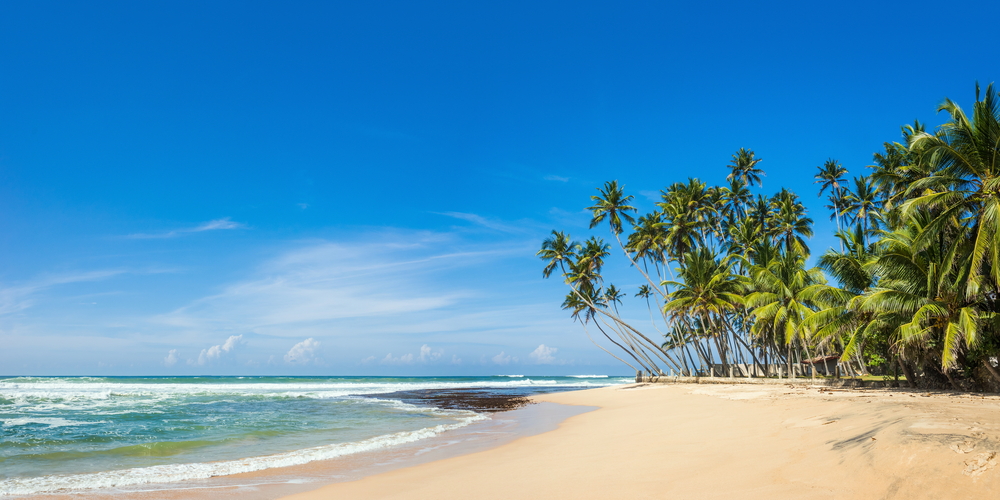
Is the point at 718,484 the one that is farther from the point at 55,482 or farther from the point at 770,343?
the point at 770,343

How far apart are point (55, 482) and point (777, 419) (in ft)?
44.0

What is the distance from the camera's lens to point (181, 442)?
42.2ft

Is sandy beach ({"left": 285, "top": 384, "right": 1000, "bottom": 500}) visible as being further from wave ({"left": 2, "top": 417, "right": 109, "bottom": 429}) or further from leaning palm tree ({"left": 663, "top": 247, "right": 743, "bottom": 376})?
leaning palm tree ({"left": 663, "top": 247, "right": 743, "bottom": 376})

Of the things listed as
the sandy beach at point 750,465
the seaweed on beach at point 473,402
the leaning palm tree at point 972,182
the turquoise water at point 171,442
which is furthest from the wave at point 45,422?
the leaning palm tree at point 972,182

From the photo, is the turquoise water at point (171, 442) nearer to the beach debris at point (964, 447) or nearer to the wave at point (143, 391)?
the beach debris at point (964, 447)

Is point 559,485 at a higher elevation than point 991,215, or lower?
lower

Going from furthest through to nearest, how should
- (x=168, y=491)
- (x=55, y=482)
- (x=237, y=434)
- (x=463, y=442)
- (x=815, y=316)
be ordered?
1. (x=815, y=316)
2. (x=237, y=434)
3. (x=463, y=442)
4. (x=55, y=482)
5. (x=168, y=491)

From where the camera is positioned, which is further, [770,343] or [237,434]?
[770,343]

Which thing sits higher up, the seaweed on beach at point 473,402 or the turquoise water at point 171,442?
the turquoise water at point 171,442

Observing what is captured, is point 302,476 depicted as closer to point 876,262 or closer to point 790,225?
point 876,262

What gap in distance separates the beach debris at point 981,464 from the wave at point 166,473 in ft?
33.3

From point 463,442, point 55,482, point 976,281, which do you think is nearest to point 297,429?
point 463,442

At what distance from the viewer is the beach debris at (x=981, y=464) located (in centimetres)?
437

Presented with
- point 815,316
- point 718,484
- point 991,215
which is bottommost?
point 718,484
